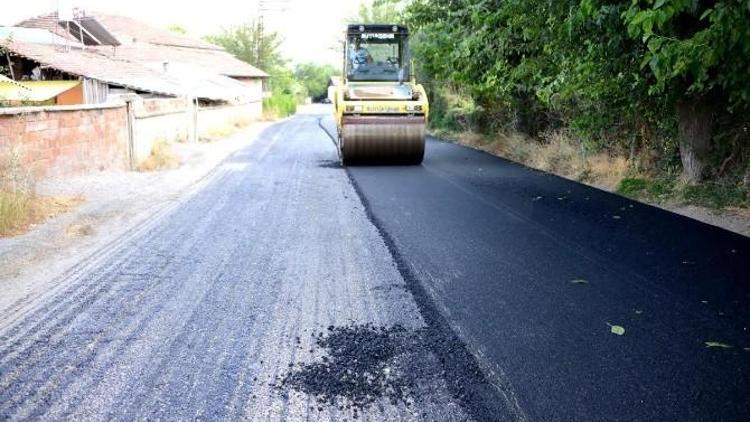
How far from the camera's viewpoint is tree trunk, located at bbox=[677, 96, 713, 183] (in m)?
10.4

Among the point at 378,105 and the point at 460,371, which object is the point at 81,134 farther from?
the point at 460,371

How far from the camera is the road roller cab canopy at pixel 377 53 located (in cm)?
1612

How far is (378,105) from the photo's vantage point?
1516cm

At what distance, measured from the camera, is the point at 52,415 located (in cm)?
353

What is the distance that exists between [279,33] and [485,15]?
62.6 meters

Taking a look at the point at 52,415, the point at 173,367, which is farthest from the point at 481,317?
the point at 52,415

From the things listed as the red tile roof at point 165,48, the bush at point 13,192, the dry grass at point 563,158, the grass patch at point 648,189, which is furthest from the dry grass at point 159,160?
the red tile roof at point 165,48

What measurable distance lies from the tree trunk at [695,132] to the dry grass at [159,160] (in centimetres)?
1065

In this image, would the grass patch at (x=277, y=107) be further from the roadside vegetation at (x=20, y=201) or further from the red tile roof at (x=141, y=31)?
the roadside vegetation at (x=20, y=201)

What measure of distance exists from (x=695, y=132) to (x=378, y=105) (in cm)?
685

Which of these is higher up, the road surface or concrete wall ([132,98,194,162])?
concrete wall ([132,98,194,162])

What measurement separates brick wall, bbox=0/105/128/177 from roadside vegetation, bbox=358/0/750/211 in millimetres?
7297

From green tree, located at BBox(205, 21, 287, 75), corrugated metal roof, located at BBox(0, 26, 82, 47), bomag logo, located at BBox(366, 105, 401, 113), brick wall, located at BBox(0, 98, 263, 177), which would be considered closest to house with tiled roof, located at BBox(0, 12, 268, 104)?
Result: corrugated metal roof, located at BBox(0, 26, 82, 47)

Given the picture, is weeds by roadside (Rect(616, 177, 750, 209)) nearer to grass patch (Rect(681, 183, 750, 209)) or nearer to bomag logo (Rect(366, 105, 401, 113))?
grass patch (Rect(681, 183, 750, 209))
